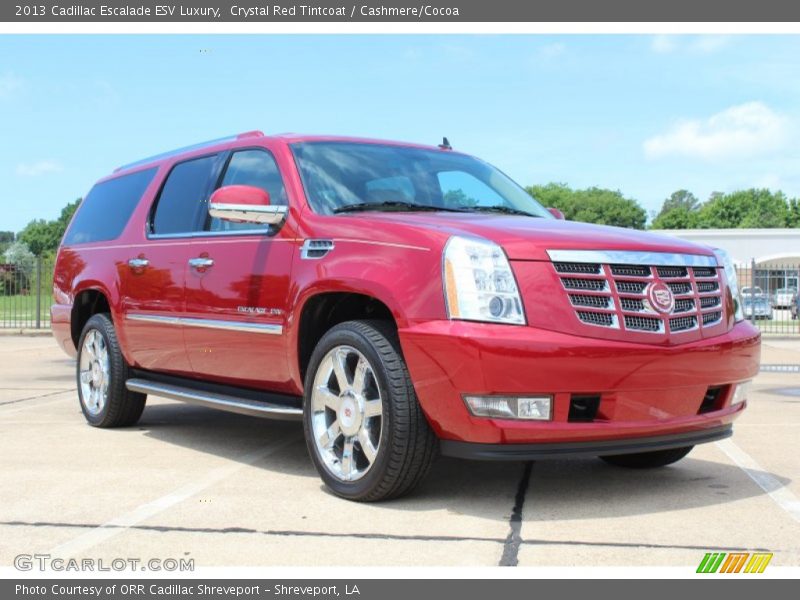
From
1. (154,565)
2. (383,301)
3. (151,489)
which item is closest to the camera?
(154,565)

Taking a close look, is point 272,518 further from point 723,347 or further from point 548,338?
point 723,347

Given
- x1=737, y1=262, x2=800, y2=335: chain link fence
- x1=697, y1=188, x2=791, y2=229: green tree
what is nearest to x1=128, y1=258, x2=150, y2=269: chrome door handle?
x1=737, y1=262, x2=800, y2=335: chain link fence

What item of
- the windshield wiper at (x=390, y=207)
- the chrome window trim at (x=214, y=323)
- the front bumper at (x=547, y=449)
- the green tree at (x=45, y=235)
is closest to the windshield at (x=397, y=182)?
the windshield wiper at (x=390, y=207)

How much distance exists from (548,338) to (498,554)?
956 mm

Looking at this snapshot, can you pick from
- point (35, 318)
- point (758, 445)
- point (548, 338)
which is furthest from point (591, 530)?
point (35, 318)

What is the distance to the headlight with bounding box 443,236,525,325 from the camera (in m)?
4.09

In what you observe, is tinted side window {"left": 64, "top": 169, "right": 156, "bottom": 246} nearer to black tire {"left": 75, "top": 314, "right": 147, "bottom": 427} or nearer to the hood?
black tire {"left": 75, "top": 314, "right": 147, "bottom": 427}

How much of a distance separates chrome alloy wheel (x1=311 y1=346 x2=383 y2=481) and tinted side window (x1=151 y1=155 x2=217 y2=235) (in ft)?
6.18

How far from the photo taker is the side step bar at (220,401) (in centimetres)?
502

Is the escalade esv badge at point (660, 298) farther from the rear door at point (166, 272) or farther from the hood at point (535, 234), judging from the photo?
the rear door at point (166, 272)

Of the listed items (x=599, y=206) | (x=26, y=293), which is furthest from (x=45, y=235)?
(x=26, y=293)

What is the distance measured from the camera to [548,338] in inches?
159

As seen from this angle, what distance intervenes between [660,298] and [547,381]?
73 centimetres

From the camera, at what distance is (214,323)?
5.62 meters
